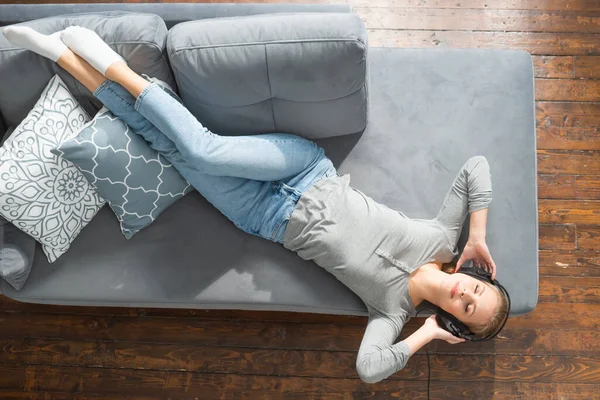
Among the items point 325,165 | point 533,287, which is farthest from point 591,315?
point 325,165

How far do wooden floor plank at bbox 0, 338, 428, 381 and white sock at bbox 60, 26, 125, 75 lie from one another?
123 cm

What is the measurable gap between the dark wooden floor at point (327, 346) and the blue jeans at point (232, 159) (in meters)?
0.67

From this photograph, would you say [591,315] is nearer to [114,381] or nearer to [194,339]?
[194,339]

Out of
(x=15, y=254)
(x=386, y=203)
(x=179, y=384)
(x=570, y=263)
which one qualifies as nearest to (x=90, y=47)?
(x=15, y=254)

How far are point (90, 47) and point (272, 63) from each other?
22.0 inches

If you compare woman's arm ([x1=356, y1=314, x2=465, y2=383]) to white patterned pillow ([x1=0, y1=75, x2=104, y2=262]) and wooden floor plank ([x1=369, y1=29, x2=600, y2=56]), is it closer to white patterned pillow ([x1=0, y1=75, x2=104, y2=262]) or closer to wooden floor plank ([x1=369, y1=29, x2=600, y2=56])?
white patterned pillow ([x1=0, y1=75, x2=104, y2=262])

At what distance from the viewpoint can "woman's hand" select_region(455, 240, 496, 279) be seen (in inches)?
65.2

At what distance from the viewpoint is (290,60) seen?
58.1 inches

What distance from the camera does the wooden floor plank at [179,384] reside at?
6.95 ft

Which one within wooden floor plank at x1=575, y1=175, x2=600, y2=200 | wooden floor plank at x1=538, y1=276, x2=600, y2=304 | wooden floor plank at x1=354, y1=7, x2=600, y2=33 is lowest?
wooden floor plank at x1=538, y1=276, x2=600, y2=304

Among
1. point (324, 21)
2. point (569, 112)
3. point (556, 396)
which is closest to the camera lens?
point (324, 21)

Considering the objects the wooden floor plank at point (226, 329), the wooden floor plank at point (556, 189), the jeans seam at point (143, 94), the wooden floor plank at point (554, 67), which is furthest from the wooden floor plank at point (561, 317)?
the jeans seam at point (143, 94)

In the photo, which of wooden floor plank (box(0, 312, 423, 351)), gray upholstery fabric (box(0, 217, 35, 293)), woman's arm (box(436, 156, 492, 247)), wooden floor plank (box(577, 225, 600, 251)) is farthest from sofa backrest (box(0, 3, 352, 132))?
wooden floor plank (box(577, 225, 600, 251))

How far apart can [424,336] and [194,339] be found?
1.02 m
